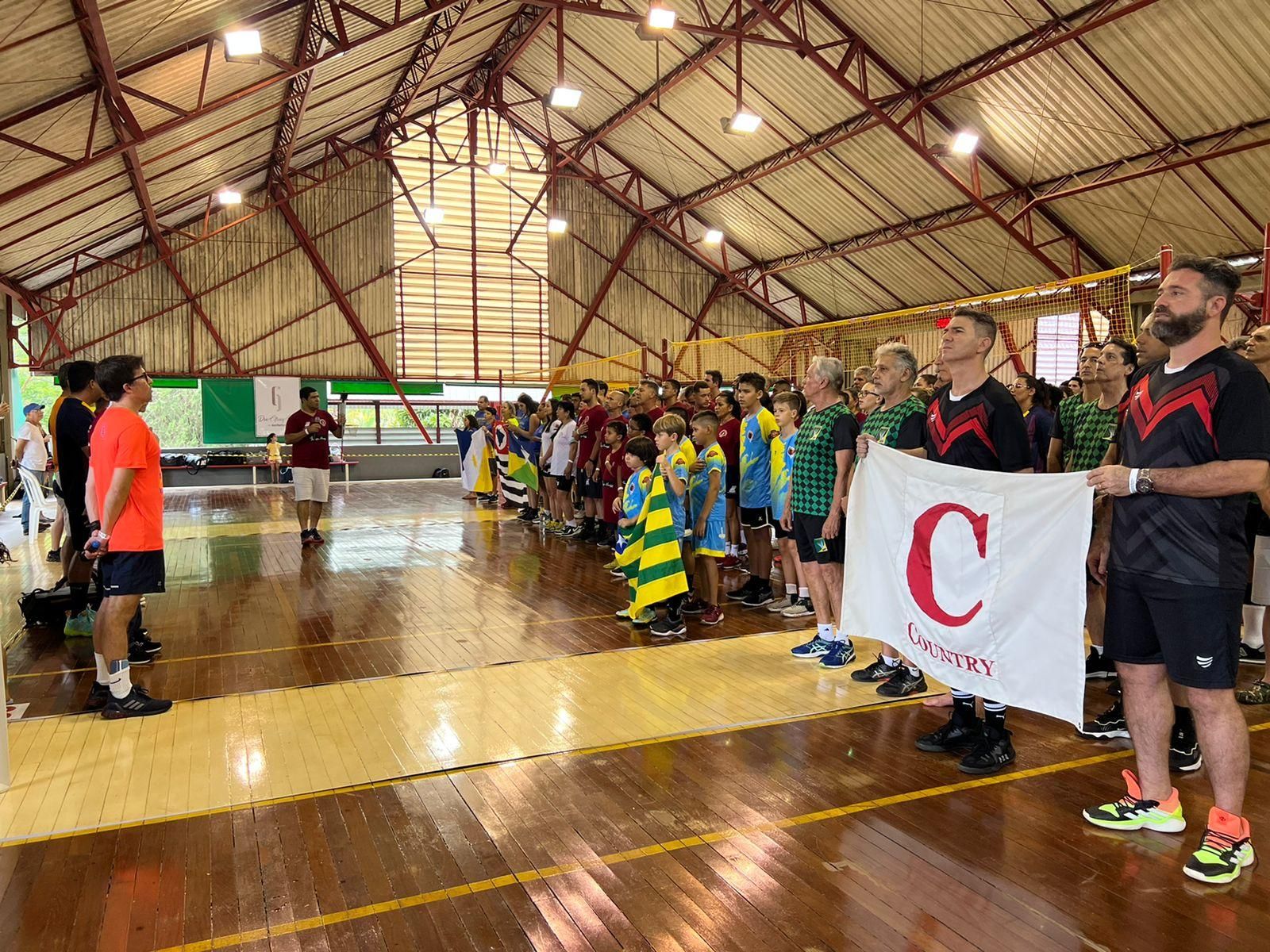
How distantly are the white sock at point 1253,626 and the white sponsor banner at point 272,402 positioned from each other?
18.9 meters

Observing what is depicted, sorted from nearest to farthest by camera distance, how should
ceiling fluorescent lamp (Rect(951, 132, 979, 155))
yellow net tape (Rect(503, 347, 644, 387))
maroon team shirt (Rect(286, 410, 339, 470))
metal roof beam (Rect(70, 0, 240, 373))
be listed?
metal roof beam (Rect(70, 0, 240, 373)) → maroon team shirt (Rect(286, 410, 339, 470)) → ceiling fluorescent lamp (Rect(951, 132, 979, 155)) → yellow net tape (Rect(503, 347, 644, 387))

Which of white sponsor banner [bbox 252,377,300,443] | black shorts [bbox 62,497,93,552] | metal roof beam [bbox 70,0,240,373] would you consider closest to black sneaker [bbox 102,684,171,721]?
black shorts [bbox 62,497,93,552]

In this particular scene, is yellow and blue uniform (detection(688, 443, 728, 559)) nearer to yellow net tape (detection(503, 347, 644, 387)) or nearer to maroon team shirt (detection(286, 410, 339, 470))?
maroon team shirt (detection(286, 410, 339, 470))

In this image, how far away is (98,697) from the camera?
14.9ft

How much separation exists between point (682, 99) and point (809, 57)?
13.7ft

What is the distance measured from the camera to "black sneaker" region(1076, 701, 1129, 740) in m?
3.97

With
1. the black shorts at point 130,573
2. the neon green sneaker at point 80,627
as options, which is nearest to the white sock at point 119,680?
the black shorts at point 130,573

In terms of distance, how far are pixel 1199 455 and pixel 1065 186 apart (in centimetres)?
1466

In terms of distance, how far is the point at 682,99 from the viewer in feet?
58.1

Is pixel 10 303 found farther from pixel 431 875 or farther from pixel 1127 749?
pixel 1127 749

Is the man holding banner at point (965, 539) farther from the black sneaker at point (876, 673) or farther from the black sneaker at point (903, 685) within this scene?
the black sneaker at point (876, 673)

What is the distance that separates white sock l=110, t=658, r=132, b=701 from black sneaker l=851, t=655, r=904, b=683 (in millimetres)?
3863

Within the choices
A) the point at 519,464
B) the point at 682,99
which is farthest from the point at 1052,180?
the point at 519,464

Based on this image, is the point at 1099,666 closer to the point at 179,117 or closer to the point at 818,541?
the point at 818,541
